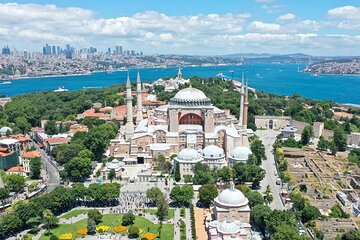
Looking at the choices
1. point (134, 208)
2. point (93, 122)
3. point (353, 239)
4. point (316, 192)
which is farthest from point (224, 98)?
point (353, 239)

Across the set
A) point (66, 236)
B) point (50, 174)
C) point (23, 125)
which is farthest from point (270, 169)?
point (23, 125)

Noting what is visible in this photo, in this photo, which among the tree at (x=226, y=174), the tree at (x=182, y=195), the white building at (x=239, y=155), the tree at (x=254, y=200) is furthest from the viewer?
the white building at (x=239, y=155)

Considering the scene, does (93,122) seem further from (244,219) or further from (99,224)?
(244,219)

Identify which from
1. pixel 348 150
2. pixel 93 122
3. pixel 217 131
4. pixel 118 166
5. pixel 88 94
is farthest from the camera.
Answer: pixel 88 94

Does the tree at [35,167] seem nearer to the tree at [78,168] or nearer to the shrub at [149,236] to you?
the tree at [78,168]

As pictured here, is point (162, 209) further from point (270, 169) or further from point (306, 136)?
point (306, 136)

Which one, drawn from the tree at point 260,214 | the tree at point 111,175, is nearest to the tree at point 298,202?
the tree at point 260,214
